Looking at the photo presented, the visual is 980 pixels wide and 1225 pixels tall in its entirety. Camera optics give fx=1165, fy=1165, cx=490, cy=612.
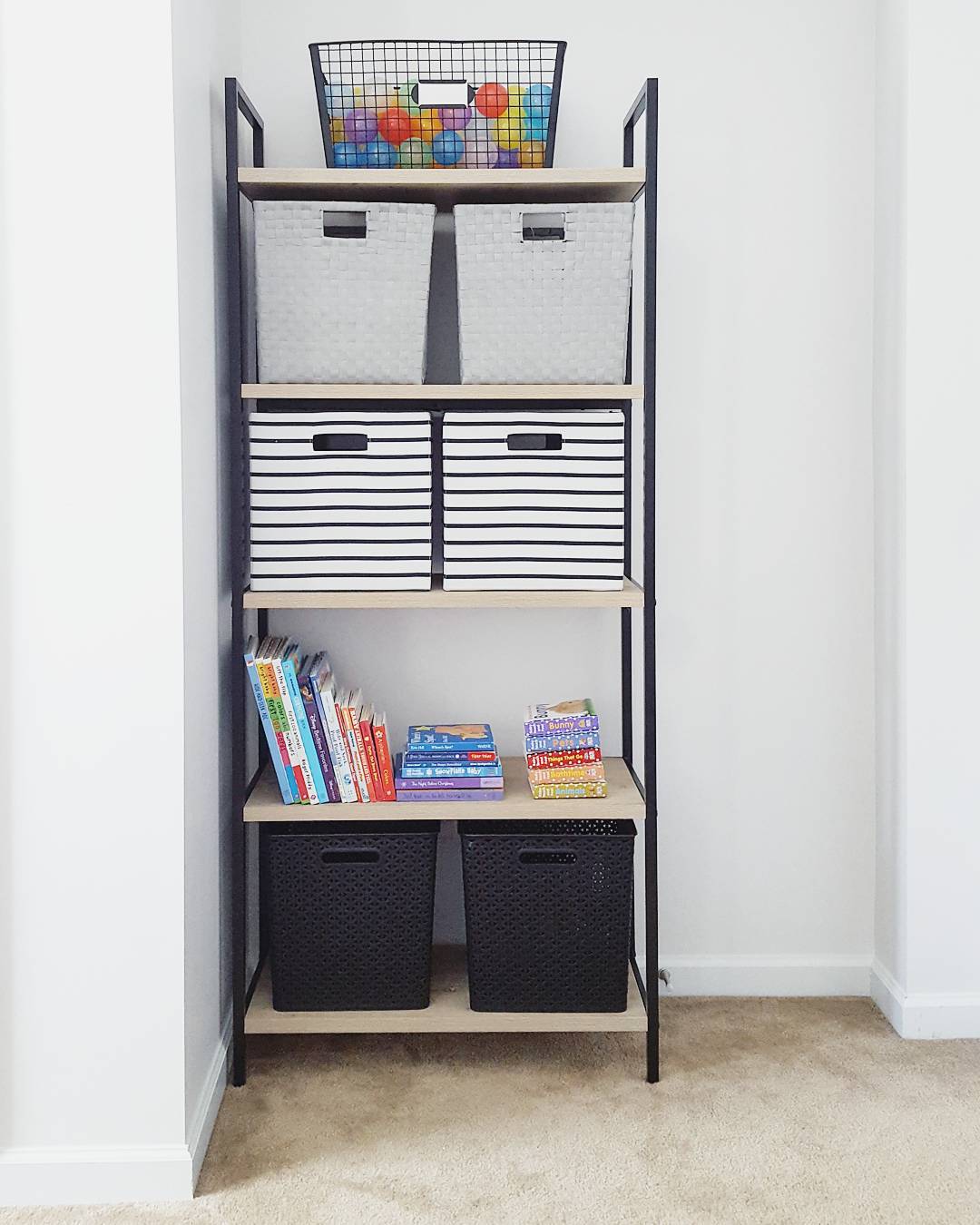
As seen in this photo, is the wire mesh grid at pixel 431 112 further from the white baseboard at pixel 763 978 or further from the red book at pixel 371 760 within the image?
the white baseboard at pixel 763 978

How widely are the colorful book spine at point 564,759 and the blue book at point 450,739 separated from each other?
0.10 meters

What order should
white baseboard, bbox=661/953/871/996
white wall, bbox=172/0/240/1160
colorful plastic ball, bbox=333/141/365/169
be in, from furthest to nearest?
white baseboard, bbox=661/953/871/996 < colorful plastic ball, bbox=333/141/365/169 < white wall, bbox=172/0/240/1160

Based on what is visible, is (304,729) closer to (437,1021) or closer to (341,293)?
(437,1021)

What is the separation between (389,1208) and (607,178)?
5.94 feet

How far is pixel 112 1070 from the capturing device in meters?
1.90

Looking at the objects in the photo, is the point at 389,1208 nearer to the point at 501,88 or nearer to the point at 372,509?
the point at 372,509

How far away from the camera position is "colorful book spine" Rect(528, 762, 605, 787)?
7.41 feet

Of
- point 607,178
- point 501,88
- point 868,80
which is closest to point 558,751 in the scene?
→ point 607,178

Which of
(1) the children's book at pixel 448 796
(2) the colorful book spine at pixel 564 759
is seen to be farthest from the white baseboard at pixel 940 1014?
(1) the children's book at pixel 448 796

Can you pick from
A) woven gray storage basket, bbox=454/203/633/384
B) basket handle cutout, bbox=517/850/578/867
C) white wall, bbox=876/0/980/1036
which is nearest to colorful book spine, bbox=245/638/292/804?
basket handle cutout, bbox=517/850/578/867

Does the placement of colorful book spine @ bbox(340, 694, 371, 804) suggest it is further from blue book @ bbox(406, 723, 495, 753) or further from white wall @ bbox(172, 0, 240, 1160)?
white wall @ bbox(172, 0, 240, 1160)

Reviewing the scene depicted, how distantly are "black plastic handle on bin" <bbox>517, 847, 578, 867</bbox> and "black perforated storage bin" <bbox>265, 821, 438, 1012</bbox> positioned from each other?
0.59 ft

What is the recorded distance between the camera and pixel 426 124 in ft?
7.25

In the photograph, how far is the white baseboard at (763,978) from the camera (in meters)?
2.65
